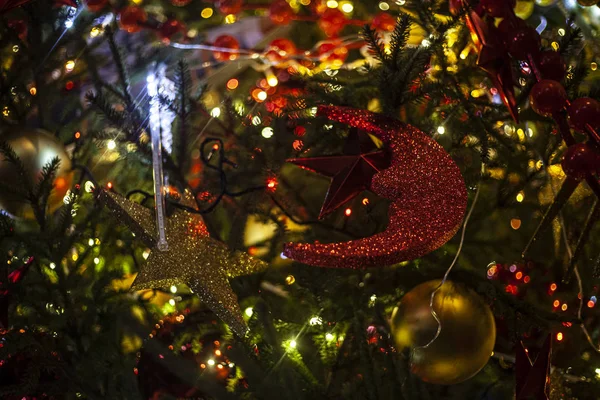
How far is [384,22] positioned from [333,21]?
11 centimetres

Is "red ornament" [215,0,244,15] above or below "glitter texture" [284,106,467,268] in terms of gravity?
above

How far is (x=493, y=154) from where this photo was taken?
1014mm

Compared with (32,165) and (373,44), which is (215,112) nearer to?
(373,44)

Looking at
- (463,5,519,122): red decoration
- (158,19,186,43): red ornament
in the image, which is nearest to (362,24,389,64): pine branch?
(463,5,519,122): red decoration

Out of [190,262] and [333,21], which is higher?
[333,21]

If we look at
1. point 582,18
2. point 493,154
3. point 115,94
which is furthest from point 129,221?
point 582,18

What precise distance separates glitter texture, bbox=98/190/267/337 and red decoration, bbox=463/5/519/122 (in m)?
0.45

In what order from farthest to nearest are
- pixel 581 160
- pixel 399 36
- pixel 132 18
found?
1. pixel 132 18
2. pixel 399 36
3. pixel 581 160

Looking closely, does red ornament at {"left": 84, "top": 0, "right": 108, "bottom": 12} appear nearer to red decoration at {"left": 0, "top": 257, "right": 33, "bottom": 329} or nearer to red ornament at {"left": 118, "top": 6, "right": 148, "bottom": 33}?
red ornament at {"left": 118, "top": 6, "right": 148, "bottom": 33}

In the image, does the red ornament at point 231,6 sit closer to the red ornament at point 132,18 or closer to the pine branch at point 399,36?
the red ornament at point 132,18

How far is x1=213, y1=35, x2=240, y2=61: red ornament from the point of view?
50.7 inches

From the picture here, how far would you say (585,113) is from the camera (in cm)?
74

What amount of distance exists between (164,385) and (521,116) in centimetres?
85

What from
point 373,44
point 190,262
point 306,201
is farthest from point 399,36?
point 190,262
